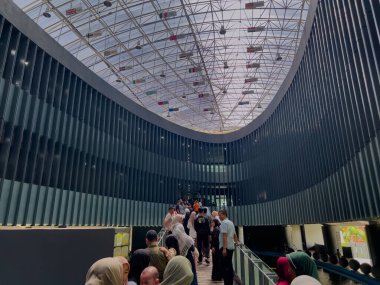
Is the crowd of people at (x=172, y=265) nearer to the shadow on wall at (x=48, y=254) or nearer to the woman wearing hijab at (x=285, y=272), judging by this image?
the woman wearing hijab at (x=285, y=272)

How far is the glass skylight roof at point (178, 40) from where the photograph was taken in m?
25.6

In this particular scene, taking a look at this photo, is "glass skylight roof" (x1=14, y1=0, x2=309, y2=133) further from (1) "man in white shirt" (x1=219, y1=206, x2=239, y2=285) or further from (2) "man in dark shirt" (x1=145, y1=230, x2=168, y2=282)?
(2) "man in dark shirt" (x1=145, y1=230, x2=168, y2=282)

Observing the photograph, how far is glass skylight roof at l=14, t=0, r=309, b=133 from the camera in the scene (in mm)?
25594

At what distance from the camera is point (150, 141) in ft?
100

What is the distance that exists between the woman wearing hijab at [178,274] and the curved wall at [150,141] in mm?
8687

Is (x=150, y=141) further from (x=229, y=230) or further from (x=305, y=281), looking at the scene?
(x=305, y=281)

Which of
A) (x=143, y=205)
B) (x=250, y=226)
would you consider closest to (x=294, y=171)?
(x=143, y=205)

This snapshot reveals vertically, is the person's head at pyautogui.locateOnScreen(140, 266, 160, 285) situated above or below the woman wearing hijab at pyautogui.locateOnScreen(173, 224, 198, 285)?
below

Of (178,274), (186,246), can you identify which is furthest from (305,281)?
(186,246)

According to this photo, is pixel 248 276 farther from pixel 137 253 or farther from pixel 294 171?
pixel 294 171

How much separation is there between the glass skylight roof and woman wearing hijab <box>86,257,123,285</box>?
22275 mm

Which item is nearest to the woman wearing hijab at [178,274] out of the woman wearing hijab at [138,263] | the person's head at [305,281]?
the woman wearing hijab at [138,263]

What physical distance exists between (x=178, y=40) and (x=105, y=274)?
3093 cm

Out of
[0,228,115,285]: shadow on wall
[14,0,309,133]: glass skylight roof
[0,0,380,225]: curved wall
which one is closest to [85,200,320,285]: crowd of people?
[0,228,115,285]: shadow on wall
